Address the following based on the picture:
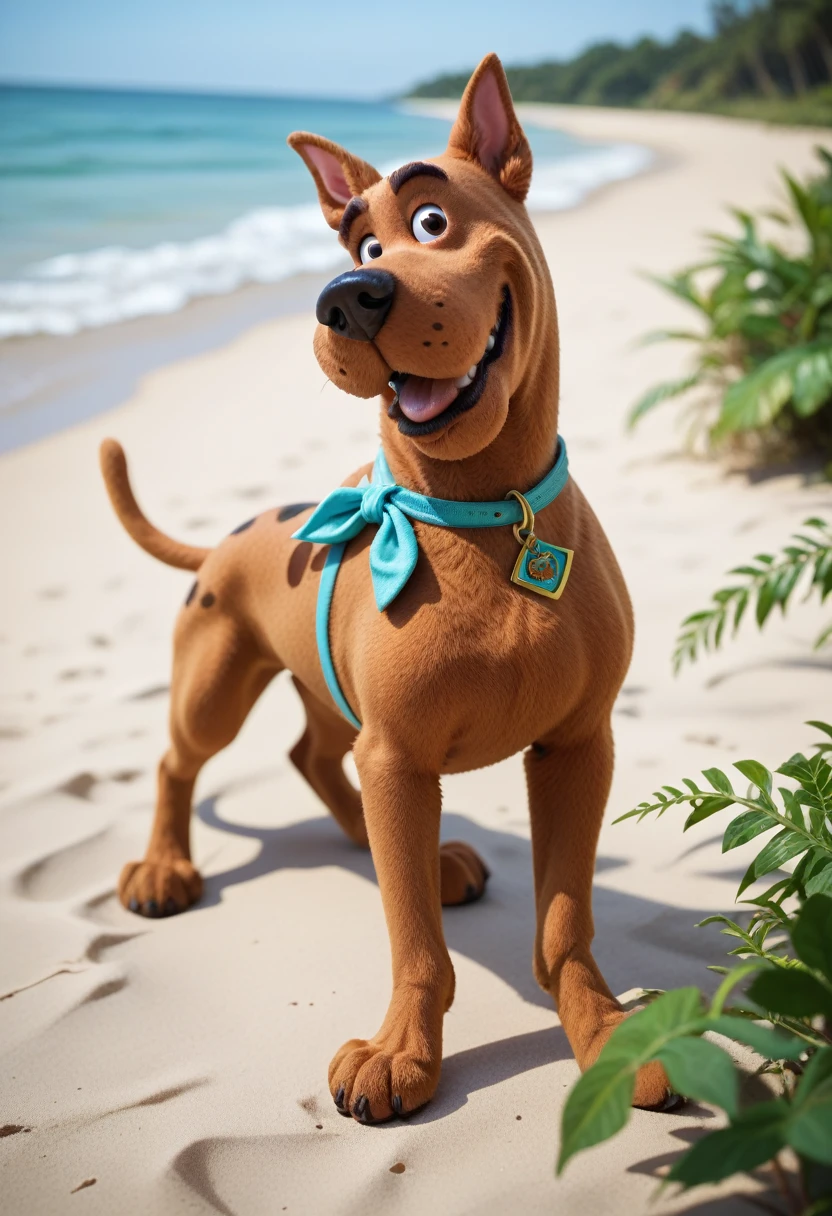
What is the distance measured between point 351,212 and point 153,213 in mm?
13851

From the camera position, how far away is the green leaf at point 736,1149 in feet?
3.54

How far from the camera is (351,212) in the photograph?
67.8 inches

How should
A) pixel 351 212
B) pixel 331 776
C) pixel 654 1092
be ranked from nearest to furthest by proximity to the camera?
pixel 654 1092 → pixel 351 212 → pixel 331 776

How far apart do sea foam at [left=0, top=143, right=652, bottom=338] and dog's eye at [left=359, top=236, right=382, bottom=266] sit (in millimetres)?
6842

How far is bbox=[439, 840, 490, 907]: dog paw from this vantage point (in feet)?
7.80

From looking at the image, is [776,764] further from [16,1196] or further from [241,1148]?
[16,1196]


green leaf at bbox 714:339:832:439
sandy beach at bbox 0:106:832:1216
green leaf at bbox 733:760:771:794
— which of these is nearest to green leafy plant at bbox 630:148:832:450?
green leaf at bbox 714:339:832:439

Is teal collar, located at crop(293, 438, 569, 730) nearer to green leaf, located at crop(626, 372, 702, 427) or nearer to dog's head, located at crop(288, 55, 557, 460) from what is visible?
dog's head, located at crop(288, 55, 557, 460)

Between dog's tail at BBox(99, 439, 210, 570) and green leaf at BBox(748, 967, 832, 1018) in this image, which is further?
dog's tail at BBox(99, 439, 210, 570)

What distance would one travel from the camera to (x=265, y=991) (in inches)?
84.2

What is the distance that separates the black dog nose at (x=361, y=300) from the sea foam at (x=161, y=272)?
7038mm

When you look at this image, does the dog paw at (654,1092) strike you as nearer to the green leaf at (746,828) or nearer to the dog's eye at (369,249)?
the green leaf at (746,828)

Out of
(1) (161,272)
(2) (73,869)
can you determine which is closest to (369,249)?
(2) (73,869)

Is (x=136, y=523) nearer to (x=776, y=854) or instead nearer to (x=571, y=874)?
(x=571, y=874)
